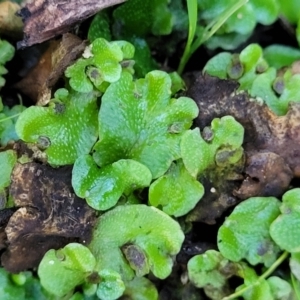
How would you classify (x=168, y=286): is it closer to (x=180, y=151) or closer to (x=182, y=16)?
(x=180, y=151)

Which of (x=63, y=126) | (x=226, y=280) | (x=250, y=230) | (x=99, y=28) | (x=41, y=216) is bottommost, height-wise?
(x=226, y=280)

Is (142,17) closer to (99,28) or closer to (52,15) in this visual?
(99,28)

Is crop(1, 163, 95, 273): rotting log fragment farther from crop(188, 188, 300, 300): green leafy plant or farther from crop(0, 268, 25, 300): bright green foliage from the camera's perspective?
crop(188, 188, 300, 300): green leafy plant

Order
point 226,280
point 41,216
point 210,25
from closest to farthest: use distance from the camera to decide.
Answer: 1. point 41,216
2. point 226,280
3. point 210,25

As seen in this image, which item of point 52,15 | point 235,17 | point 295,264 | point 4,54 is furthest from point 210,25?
point 295,264

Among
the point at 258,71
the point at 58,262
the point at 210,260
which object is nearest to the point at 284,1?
the point at 258,71

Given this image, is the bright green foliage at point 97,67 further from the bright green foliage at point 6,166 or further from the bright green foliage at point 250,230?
the bright green foliage at point 250,230

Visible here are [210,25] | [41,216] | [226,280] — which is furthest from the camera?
[210,25]

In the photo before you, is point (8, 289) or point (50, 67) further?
point (50, 67)
